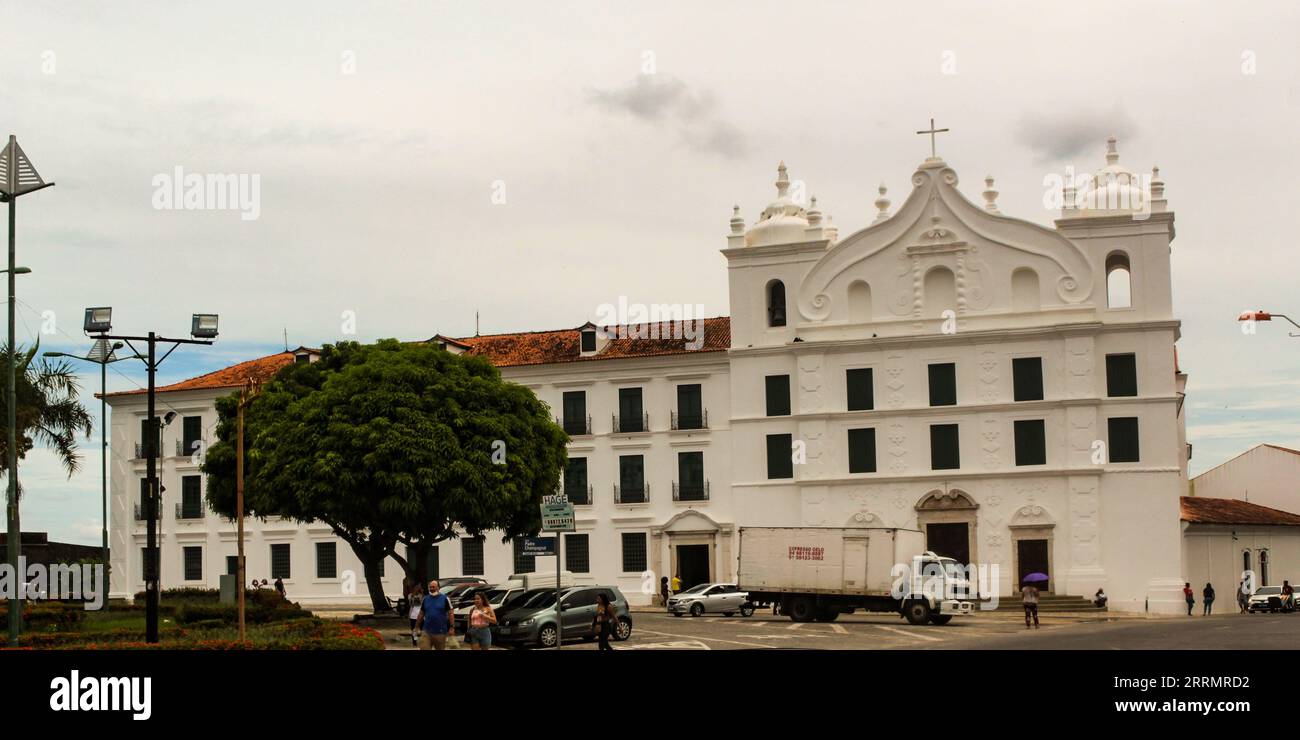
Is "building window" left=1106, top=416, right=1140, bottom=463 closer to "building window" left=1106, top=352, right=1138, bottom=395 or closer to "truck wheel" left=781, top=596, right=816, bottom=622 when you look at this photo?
"building window" left=1106, top=352, right=1138, bottom=395

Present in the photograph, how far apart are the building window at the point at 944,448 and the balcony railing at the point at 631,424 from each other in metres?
12.2

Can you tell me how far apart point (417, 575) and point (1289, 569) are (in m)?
39.2

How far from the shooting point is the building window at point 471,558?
213 feet

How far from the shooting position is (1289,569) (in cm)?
6475

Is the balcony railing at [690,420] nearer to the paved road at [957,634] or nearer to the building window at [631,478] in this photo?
the building window at [631,478]

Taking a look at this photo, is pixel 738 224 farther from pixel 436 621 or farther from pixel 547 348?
pixel 436 621

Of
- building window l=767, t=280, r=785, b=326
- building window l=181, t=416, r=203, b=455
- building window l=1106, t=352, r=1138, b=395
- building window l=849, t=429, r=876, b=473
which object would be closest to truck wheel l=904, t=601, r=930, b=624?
building window l=849, t=429, r=876, b=473

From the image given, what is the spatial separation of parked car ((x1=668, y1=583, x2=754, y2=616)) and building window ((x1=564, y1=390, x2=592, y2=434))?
1189 centimetres

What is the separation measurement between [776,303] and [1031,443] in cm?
1195

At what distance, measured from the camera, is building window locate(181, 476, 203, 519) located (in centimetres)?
6894

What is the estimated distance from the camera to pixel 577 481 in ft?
211

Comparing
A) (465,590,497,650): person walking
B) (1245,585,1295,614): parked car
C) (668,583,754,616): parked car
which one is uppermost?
(465,590,497,650): person walking

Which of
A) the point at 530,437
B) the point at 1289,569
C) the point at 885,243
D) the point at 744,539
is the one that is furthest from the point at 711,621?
the point at 1289,569
